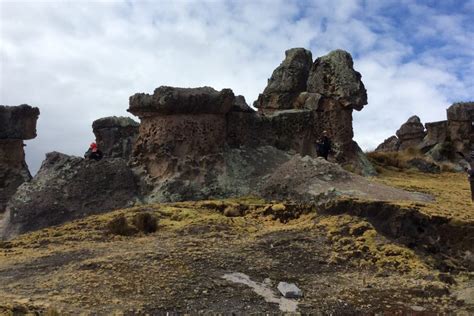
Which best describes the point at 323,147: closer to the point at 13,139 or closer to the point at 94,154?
the point at 94,154

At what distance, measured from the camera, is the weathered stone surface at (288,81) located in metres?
16.1

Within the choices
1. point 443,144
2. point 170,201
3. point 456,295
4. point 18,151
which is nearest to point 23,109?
point 18,151

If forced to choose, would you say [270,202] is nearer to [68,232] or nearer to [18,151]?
[68,232]

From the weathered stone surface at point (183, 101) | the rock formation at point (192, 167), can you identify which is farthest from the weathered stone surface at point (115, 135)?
the weathered stone surface at point (183, 101)

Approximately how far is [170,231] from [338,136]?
705 cm

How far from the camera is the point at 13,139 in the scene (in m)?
17.1

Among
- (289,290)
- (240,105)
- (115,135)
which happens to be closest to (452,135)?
(115,135)

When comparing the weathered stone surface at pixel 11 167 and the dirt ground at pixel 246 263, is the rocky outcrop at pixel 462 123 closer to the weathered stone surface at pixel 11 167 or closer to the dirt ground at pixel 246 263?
the dirt ground at pixel 246 263

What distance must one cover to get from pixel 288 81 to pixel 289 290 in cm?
1049

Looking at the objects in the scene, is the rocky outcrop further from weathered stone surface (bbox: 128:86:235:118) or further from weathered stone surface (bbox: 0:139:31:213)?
weathered stone surface (bbox: 0:139:31:213)

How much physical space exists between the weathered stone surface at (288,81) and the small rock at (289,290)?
32.3 ft

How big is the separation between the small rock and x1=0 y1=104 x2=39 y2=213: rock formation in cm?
1234

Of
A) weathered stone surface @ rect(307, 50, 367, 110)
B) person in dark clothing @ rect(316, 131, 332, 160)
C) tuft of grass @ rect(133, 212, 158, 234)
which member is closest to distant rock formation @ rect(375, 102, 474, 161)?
weathered stone surface @ rect(307, 50, 367, 110)

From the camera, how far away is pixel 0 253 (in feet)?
26.2
